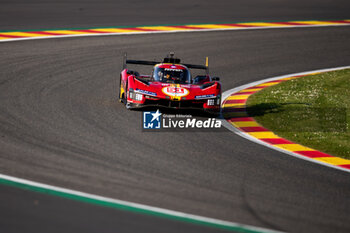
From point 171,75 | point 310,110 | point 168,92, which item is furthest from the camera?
point 310,110

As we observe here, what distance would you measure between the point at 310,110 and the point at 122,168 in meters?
7.43

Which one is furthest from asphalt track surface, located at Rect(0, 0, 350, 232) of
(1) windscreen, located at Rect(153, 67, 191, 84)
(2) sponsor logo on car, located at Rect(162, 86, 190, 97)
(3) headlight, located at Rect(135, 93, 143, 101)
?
(1) windscreen, located at Rect(153, 67, 191, 84)

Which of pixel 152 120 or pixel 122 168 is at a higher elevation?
pixel 152 120

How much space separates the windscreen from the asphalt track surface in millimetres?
1300

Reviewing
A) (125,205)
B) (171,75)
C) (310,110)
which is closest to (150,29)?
(171,75)

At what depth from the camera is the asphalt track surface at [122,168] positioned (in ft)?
26.5

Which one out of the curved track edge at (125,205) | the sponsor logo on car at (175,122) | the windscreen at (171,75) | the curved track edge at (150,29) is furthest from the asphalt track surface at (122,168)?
the curved track edge at (150,29)

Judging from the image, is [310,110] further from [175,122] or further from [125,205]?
[125,205]

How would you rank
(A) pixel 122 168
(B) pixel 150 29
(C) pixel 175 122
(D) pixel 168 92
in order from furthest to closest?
(B) pixel 150 29, (D) pixel 168 92, (C) pixel 175 122, (A) pixel 122 168

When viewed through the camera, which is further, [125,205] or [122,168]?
[122,168]

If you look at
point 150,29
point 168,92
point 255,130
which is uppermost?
point 150,29

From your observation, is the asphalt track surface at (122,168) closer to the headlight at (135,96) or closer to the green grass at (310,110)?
the headlight at (135,96)

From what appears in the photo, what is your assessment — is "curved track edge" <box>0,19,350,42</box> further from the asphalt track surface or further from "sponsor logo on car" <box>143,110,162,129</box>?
"sponsor logo on car" <box>143,110,162,129</box>

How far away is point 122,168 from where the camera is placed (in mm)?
10078
